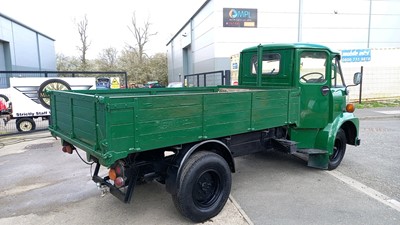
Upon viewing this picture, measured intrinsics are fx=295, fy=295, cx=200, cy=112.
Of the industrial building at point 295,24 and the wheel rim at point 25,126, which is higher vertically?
the industrial building at point 295,24

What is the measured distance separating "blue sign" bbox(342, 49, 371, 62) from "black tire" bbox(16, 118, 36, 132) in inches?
622

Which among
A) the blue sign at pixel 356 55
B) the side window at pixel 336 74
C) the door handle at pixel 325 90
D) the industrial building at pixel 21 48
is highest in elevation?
the industrial building at pixel 21 48

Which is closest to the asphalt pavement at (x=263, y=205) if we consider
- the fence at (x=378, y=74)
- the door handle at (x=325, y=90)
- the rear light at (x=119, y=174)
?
the rear light at (x=119, y=174)

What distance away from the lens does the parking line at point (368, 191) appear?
4.17 metres

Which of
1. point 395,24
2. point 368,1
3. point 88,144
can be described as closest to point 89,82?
point 88,144

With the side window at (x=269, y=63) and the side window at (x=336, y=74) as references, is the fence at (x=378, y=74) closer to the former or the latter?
the side window at (x=336, y=74)

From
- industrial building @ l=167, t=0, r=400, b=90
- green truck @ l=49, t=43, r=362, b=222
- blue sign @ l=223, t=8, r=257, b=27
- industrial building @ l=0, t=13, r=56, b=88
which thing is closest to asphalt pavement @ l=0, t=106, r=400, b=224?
green truck @ l=49, t=43, r=362, b=222

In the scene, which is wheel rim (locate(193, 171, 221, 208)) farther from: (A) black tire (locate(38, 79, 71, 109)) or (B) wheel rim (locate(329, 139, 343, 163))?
(A) black tire (locate(38, 79, 71, 109))

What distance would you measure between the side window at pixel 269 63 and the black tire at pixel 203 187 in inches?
95.8

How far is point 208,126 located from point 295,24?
18208 mm

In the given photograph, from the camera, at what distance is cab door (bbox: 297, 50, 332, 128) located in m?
5.23

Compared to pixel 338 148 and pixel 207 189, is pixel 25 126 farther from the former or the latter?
pixel 338 148

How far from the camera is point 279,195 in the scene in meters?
4.50

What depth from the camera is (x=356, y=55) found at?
55.0 feet
